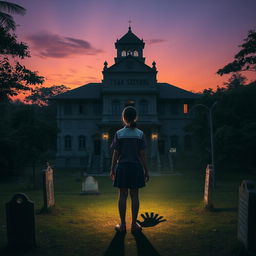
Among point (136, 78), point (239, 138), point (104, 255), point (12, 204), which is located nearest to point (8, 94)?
point (12, 204)

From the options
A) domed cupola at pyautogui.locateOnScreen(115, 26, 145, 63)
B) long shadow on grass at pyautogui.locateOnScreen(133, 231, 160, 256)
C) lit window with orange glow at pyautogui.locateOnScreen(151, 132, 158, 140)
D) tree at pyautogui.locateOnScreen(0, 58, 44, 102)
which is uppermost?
domed cupola at pyautogui.locateOnScreen(115, 26, 145, 63)

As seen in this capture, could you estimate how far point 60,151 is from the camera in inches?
1626

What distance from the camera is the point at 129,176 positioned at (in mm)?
5926

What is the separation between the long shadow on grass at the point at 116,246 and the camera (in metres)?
4.89

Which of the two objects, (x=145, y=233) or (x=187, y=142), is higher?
(x=187, y=142)

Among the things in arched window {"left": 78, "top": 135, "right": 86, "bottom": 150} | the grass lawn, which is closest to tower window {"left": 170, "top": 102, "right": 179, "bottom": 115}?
arched window {"left": 78, "top": 135, "right": 86, "bottom": 150}

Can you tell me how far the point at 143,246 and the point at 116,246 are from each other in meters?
0.45

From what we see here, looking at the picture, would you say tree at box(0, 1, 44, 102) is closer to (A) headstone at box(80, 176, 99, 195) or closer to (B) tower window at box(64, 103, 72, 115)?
(A) headstone at box(80, 176, 99, 195)

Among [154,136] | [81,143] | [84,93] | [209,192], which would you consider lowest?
[209,192]

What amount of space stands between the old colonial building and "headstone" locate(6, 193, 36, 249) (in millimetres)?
32285

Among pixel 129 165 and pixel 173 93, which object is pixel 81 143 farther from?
pixel 129 165

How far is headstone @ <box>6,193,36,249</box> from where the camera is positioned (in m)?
5.20

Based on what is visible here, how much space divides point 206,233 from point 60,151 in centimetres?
3684

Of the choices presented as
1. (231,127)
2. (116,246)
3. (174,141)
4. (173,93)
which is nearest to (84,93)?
(173,93)
